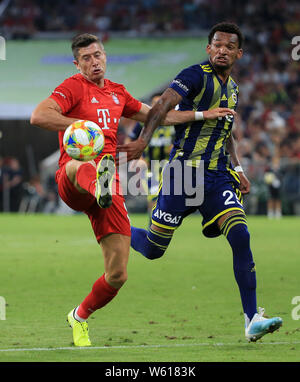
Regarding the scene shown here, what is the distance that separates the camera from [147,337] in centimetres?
710

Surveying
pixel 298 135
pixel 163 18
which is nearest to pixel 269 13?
pixel 163 18

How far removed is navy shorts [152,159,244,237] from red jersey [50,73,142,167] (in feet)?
2.58

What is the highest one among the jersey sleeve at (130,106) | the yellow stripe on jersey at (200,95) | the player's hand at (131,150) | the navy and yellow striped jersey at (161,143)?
the yellow stripe on jersey at (200,95)

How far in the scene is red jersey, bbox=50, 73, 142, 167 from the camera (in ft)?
22.5

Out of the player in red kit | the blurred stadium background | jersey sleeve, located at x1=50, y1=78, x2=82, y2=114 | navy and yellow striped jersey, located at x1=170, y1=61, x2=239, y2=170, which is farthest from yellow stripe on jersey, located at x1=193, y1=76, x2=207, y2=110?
the blurred stadium background

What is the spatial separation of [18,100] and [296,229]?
13.4 m

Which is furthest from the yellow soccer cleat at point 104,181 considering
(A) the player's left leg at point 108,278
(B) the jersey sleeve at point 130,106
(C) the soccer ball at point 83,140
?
(B) the jersey sleeve at point 130,106

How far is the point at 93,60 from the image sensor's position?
707cm

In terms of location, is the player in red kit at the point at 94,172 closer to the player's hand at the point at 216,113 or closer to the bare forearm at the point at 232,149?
the player's hand at the point at 216,113

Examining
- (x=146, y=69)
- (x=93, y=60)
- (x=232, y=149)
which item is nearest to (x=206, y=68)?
(x=232, y=149)

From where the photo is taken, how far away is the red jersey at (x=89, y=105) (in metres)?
6.85

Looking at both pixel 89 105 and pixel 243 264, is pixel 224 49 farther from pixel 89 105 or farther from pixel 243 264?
pixel 243 264

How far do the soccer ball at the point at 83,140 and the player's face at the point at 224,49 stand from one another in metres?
1.44
